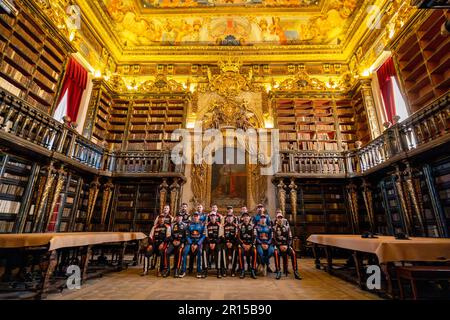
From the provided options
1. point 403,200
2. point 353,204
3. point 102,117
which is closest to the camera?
point 403,200

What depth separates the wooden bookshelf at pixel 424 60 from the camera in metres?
5.23

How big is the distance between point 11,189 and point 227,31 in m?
10.0

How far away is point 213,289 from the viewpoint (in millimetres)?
2945

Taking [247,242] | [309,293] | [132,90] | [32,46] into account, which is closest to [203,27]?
[132,90]

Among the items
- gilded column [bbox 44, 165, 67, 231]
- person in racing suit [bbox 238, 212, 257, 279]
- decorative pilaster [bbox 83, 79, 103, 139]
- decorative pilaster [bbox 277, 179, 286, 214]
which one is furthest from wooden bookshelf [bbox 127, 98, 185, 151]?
person in racing suit [bbox 238, 212, 257, 279]

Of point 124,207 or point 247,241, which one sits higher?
point 124,207

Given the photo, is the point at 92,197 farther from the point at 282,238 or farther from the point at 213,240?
the point at 282,238

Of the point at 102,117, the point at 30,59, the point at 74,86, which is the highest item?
the point at 74,86

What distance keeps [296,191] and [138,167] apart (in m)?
5.54

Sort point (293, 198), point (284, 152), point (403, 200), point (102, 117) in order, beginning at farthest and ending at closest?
point (102, 117) → point (284, 152) → point (293, 198) → point (403, 200)

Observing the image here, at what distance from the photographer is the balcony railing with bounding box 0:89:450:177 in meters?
4.18

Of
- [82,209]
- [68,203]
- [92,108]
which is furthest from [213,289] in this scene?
[92,108]

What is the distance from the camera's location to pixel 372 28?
25.8 ft

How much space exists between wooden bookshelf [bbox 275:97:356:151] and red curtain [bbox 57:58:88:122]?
24.4ft
